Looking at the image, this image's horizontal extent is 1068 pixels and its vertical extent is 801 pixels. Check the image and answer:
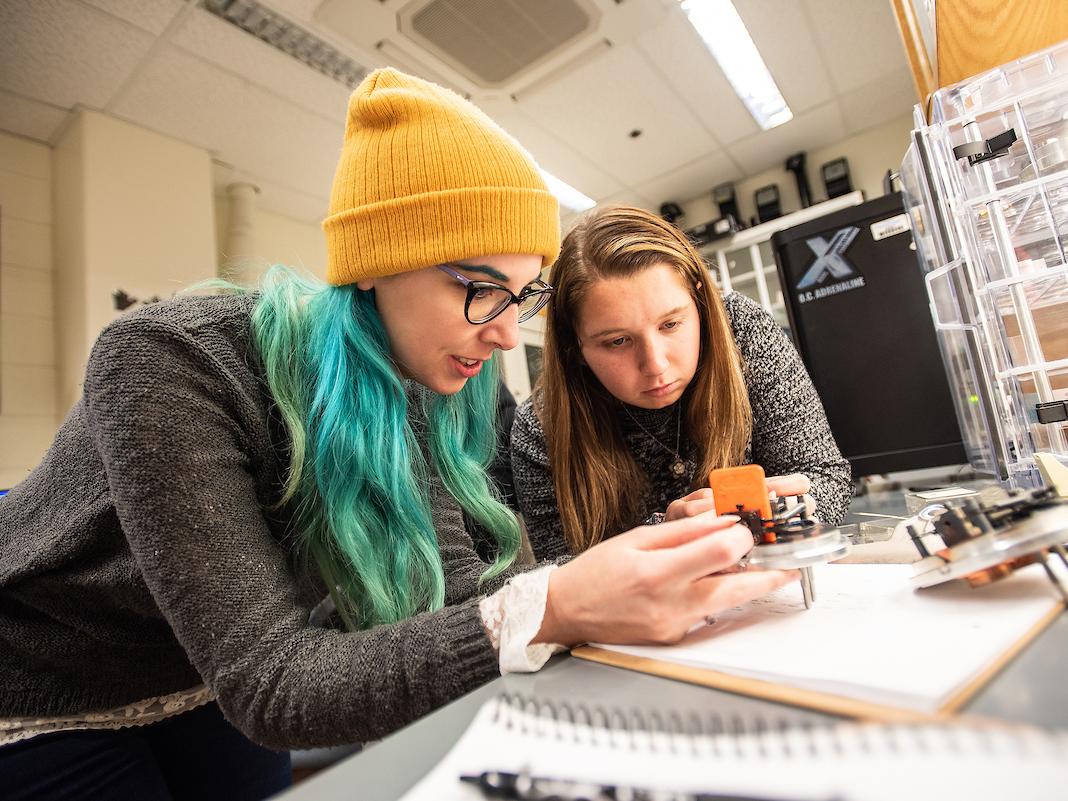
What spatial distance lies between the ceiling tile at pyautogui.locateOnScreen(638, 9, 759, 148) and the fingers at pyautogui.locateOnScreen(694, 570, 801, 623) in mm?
2551

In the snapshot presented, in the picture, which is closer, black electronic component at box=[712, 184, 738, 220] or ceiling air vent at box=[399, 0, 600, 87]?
ceiling air vent at box=[399, 0, 600, 87]

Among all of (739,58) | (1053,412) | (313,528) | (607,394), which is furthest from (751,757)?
(739,58)

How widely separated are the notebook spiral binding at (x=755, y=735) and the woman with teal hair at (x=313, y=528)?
0.39 ft

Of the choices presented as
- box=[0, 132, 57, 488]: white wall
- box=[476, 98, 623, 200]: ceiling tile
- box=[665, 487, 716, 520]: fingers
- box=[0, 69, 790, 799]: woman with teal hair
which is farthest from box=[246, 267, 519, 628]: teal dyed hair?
box=[0, 132, 57, 488]: white wall

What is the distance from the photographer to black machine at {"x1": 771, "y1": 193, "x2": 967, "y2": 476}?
1304 millimetres

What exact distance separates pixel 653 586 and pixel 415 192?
502 mm

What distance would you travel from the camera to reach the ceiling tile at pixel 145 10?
1.95 meters

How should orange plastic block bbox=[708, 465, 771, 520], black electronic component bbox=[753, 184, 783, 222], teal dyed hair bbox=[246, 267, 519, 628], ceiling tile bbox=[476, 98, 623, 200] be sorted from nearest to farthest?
orange plastic block bbox=[708, 465, 771, 520] → teal dyed hair bbox=[246, 267, 519, 628] → ceiling tile bbox=[476, 98, 623, 200] → black electronic component bbox=[753, 184, 783, 222]

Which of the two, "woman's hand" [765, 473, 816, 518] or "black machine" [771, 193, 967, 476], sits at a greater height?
"black machine" [771, 193, 967, 476]

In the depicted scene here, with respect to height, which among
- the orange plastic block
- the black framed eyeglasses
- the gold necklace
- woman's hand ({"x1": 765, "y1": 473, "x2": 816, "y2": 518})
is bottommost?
woman's hand ({"x1": 765, "y1": 473, "x2": 816, "y2": 518})

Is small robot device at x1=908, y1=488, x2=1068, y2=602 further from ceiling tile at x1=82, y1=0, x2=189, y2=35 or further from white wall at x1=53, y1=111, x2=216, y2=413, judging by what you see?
white wall at x1=53, y1=111, x2=216, y2=413

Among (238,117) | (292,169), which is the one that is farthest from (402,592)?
(292,169)

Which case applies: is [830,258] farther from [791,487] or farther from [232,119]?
[232,119]

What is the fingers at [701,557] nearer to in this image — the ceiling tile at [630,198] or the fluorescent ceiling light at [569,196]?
the fluorescent ceiling light at [569,196]
